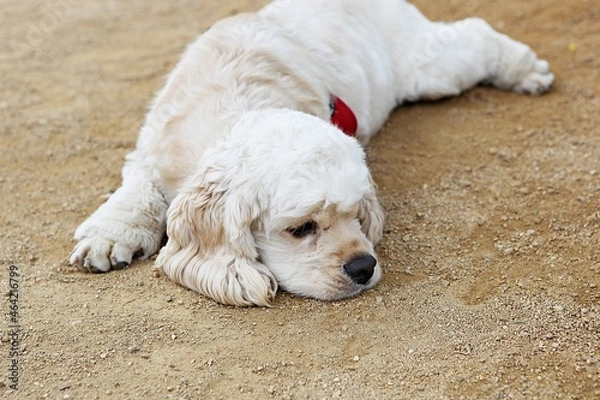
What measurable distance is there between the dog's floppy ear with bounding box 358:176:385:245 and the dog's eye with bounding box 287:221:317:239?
1.21 feet

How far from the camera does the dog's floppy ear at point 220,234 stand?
13.9 ft

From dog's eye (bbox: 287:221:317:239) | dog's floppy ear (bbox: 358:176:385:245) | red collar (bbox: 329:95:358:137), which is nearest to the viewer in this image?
dog's eye (bbox: 287:221:317:239)

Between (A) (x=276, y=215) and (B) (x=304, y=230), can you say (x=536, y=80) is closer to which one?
(B) (x=304, y=230)

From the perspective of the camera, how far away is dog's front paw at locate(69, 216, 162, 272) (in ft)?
15.6

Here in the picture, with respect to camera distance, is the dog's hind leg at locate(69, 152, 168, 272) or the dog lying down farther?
the dog's hind leg at locate(69, 152, 168, 272)

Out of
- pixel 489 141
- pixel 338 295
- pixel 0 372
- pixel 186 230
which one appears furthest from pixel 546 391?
pixel 489 141

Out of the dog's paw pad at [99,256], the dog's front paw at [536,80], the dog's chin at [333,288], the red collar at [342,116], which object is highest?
the red collar at [342,116]

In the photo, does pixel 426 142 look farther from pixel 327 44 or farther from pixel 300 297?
pixel 300 297

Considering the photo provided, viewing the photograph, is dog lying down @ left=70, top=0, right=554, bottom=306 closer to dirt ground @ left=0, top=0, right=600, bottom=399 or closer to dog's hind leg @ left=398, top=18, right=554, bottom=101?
dirt ground @ left=0, top=0, right=600, bottom=399

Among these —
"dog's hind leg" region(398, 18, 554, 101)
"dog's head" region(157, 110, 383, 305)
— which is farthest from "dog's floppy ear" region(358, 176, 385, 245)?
"dog's hind leg" region(398, 18, 554, 101)

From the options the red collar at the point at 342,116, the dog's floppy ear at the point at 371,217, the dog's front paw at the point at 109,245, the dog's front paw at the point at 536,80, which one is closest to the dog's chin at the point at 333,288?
the dog's floppy ear at the point at 371,217

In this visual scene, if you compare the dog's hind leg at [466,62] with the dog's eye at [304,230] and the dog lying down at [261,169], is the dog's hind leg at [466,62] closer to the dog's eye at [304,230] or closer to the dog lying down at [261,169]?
the dog lying down at [261,169]

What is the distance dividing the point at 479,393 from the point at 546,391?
298 millimetres

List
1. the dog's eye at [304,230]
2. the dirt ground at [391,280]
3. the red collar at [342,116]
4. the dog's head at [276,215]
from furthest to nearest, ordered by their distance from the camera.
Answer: the red collar at [342,116] < the dog's eye at [304,230] < the dog's head at [276,215] < the dirt ground at [391,280]
